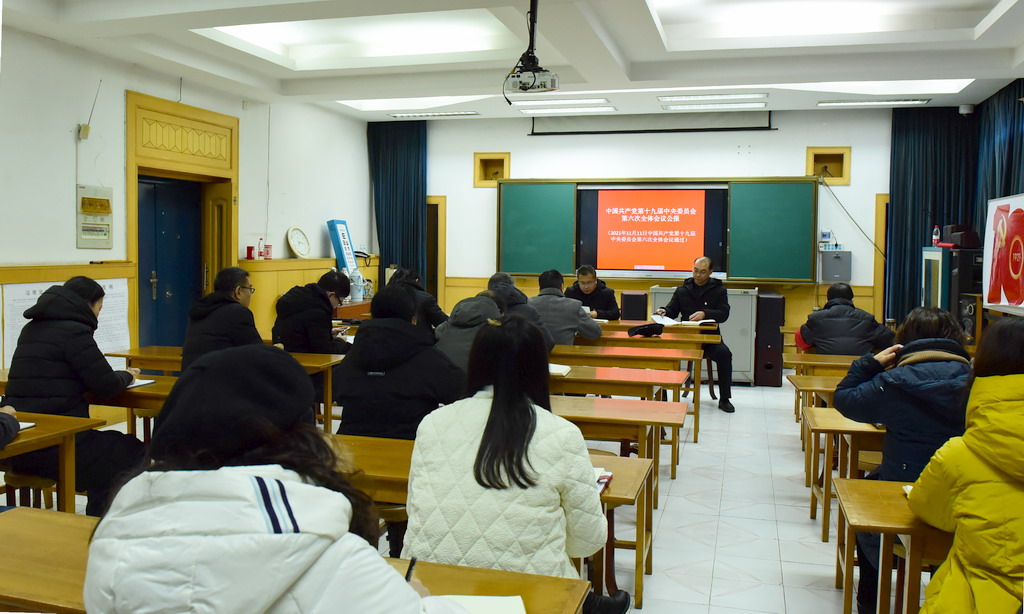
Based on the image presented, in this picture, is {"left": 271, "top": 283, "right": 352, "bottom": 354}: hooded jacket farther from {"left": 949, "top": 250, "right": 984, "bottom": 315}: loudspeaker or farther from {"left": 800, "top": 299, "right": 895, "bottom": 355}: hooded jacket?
{"left": 949, "top": 250, "right": 984, "bottom": 315}: loudspeaker

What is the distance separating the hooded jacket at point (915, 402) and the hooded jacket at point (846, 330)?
283 cm

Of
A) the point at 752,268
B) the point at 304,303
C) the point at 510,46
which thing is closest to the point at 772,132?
the point at 752,268

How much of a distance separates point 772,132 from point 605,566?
23.6ft

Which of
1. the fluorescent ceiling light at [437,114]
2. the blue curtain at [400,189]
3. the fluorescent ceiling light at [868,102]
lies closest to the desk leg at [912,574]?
the fluorescent ceiling light at [868,102]

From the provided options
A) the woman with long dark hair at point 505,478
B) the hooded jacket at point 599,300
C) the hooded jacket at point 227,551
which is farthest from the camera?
the hooded jacket at point 599,300

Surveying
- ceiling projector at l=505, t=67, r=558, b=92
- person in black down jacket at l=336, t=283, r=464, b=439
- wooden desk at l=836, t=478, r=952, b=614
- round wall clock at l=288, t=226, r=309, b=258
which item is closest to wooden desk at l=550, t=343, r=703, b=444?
ceiling projector at l=505, t=67, r=558, b=92

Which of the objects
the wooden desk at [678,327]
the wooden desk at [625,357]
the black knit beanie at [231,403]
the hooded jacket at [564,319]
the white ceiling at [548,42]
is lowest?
the wooden desk at [625,357]

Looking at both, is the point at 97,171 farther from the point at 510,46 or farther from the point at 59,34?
the point at 510,46

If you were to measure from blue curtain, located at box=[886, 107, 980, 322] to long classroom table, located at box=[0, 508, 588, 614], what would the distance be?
8278mm

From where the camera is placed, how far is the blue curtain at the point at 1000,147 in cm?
711

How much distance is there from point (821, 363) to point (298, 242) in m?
5.67

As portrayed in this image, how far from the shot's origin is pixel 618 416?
337 centimetres

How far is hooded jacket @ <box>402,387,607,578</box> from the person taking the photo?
1899 mm

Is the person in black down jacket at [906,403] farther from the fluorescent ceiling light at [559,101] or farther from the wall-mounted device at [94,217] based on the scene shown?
the fluorescent ceiling light at [559,101]
